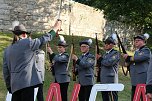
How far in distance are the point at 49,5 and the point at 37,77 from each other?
1446 centimetres

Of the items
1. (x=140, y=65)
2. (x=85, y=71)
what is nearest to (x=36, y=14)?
(x=85, y=71)

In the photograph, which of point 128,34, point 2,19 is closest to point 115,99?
point 2,19

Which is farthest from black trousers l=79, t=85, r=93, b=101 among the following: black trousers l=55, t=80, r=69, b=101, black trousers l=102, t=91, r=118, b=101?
black trousers l=102, t=91, r=118, b=101

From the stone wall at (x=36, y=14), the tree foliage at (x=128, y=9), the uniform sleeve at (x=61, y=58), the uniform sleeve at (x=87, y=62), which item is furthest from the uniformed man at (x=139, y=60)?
the stone wall at (x=36, y=14)

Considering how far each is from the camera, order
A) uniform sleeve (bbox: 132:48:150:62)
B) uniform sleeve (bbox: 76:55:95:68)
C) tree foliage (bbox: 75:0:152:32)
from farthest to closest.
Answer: tree foliage (bbox: 75:0:152:32) → uniform sleeve (bbox: 76:55:95:68) → uniform sleeve (bbox: 132:48:150:62)

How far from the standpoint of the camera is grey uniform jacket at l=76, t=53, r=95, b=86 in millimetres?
8328

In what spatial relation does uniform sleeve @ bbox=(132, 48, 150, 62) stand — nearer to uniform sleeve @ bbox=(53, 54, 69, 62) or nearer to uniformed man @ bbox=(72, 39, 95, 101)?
uniformed man @ bbox=(72, 39, 95, 101)

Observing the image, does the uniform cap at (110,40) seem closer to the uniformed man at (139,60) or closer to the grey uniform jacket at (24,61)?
the uniformed man at (139,60)

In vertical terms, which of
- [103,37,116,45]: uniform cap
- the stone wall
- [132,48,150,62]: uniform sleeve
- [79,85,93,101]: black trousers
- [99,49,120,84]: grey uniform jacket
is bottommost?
[79,85,93,101]: black trousers

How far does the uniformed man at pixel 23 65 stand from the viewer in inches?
231

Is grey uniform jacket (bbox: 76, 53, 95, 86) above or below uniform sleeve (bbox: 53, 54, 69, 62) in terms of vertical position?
below

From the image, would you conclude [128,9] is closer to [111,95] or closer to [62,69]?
[62,69]

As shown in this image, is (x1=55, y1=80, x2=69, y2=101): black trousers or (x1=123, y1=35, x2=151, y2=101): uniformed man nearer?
(x1=123, y1=35, x2=151, y2=101): uniformed man

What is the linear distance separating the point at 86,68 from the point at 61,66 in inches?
24.9
